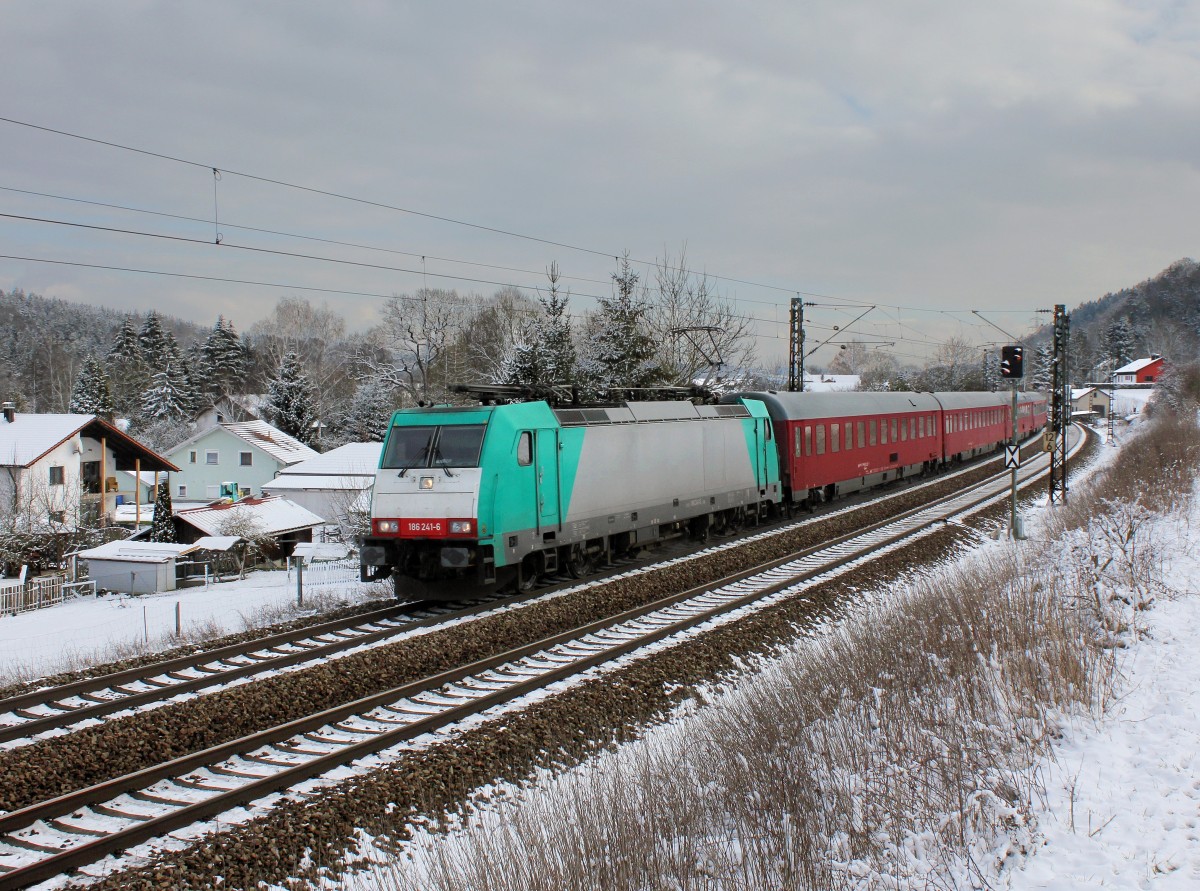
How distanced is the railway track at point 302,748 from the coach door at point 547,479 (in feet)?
7.08

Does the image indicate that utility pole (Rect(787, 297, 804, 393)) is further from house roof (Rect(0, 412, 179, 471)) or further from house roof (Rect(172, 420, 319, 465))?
house roof (Rect(172, 420, 319, 465))

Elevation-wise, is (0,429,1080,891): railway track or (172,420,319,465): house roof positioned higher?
(172,420,319,465): house roof

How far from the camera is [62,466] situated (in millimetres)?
37312

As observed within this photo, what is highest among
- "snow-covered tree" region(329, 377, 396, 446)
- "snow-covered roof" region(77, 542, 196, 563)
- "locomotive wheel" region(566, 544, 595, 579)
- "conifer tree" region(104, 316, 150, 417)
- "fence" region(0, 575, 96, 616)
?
"conifer tree" region(104, 316, 150, 417)

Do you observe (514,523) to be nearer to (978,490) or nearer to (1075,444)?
(978,490)

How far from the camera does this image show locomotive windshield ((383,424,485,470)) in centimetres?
1286

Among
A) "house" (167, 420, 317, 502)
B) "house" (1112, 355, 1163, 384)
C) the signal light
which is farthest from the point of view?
"house" (1112, 355, 1163, 384)

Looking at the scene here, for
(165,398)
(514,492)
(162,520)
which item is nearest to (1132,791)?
(514,492)

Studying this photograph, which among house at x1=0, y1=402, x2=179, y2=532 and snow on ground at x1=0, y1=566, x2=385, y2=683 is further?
house at x1=0, y1=402, x2=179, y2=532

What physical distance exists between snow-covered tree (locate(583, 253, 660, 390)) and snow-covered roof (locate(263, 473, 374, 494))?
1845cm

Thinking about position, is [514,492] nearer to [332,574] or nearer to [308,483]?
[332,574]

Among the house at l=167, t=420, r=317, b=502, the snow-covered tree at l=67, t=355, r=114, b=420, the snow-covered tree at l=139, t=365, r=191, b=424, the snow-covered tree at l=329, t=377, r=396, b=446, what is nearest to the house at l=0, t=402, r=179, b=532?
the house at l=167, t=420, r=317, b=502

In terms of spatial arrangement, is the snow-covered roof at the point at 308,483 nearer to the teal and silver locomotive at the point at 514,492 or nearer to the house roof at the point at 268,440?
the house roof at the point at 268,440

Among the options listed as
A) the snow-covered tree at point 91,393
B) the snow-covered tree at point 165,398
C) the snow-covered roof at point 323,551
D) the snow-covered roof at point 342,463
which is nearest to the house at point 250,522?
the snow-covered roof at point 323,551
